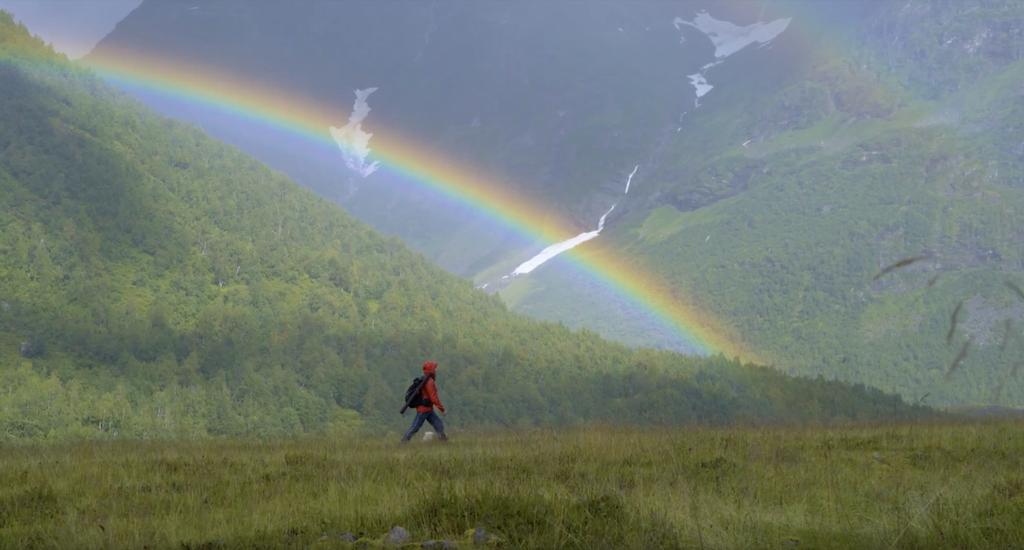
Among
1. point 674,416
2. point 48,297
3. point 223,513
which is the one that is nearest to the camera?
point 223,513

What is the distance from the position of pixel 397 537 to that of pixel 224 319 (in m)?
116

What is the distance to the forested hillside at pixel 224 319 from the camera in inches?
3755

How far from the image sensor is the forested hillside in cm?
9538

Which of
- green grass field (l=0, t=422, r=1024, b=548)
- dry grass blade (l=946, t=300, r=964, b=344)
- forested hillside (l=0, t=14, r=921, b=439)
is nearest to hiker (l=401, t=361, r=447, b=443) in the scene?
green grass field (l=0, t=422, r=1024, b=548)

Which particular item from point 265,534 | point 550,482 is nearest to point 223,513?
point 265,534

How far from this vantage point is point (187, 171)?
143250mm

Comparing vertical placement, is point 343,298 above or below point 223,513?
above

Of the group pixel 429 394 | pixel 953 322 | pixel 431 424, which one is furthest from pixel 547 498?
pixel 429 394

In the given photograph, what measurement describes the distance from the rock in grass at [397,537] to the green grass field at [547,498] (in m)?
0.08

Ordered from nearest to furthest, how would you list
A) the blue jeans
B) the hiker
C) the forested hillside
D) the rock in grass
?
the rock in grass, the blue jeans, the hiker, the forested hillside

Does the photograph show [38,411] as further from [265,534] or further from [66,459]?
[265,534]

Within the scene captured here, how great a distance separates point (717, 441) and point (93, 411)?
7954 cm

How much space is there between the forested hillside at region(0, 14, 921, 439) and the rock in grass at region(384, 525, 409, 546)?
75423 mm

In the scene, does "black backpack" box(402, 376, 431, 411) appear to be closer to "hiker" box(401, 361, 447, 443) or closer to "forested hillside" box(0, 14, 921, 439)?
"hiker" box(401, 361, 447, 443)
